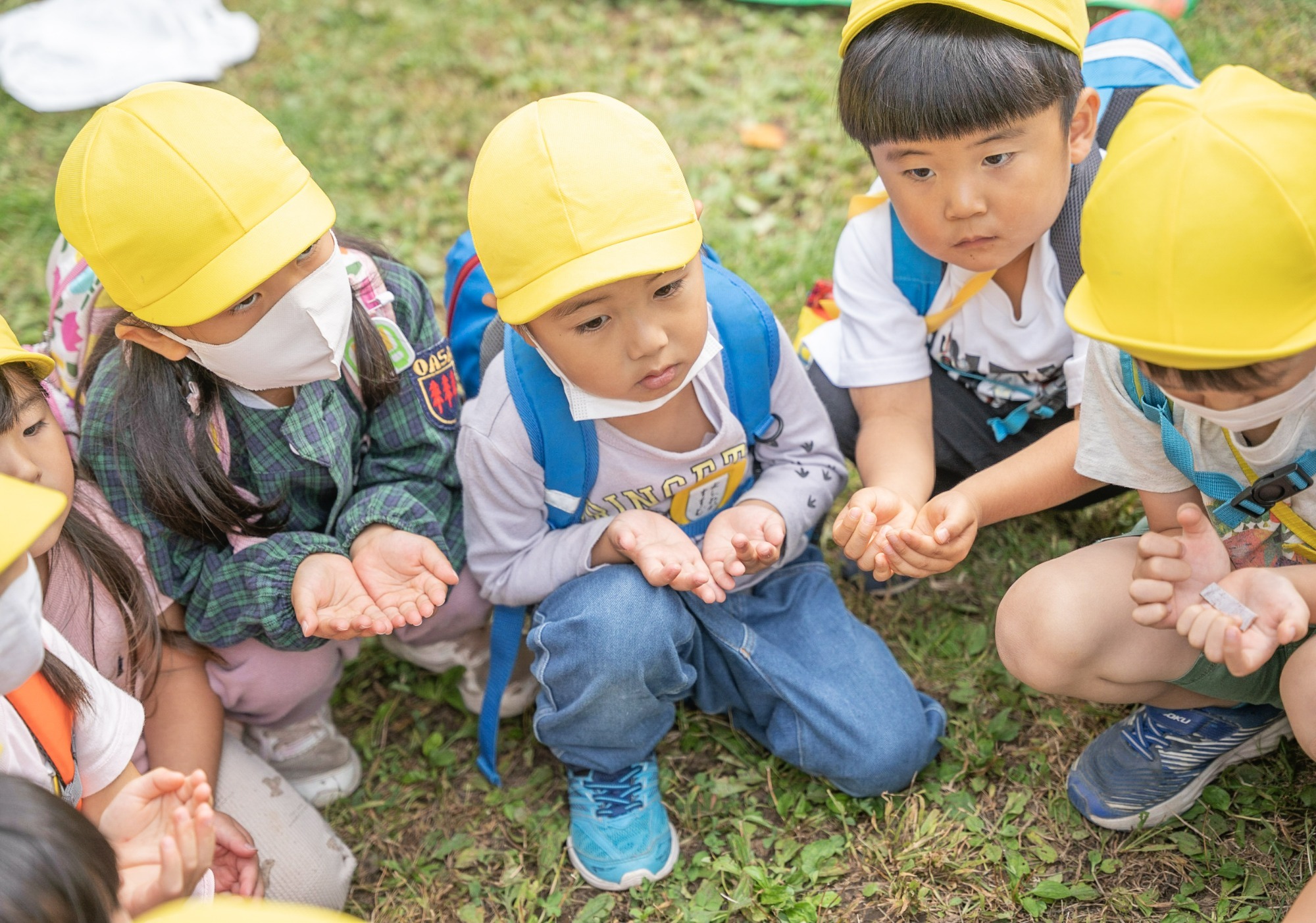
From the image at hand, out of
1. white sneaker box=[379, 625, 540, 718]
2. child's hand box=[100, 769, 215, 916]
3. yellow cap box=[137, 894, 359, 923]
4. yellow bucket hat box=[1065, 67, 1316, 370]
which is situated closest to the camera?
yellow cap box=[137, 894, 359, 923]

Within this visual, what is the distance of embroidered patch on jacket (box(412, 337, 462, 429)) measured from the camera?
2.29 metres

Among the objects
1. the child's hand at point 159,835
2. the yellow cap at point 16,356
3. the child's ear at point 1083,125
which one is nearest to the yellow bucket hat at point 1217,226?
the child's ear at point 1083,125

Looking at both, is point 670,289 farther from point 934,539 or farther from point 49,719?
point 49,719

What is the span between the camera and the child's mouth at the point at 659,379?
76.7 inches

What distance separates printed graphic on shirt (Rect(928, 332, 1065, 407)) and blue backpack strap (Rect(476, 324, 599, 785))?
2.63ft

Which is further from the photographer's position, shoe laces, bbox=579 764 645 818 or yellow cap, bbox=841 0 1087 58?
shoe laces, bbox=579 764 645 818

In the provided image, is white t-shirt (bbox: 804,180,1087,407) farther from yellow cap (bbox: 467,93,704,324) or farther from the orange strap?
the orange strap

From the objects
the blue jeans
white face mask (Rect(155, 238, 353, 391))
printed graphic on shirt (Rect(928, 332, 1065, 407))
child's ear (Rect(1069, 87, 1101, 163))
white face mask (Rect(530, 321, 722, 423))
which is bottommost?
the blue jeans

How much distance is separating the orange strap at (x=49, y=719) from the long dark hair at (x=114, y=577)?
0.99 ft

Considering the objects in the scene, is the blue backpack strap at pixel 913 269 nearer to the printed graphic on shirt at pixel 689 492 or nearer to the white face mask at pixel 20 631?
the printed graphic on shirt at pixel 689 492

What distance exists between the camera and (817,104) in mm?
3859

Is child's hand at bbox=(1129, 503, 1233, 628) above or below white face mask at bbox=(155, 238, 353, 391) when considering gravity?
below

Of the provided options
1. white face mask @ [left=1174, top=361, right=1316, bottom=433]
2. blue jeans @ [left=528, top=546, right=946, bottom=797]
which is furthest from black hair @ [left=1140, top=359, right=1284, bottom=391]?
blue jeans @ [left=528, top=546, right=946, bottom=797]

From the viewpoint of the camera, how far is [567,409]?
2.06m
